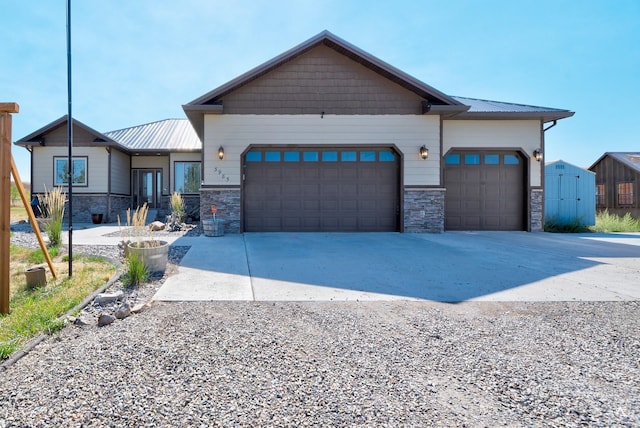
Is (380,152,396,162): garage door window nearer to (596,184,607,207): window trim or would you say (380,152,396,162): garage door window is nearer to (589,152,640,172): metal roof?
(589,152,640,172): metal roof

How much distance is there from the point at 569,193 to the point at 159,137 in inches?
696

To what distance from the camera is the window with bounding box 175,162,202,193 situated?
14.8 metres

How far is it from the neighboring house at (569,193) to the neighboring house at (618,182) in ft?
33.3

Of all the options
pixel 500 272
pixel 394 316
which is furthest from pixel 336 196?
pixel 394 316

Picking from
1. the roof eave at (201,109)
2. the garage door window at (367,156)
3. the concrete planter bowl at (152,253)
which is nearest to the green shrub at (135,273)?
the concrete planter bowl at (152,253)

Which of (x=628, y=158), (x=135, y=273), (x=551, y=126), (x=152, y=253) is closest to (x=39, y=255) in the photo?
(x=152, y=253)

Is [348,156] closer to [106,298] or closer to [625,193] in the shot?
[106,298]

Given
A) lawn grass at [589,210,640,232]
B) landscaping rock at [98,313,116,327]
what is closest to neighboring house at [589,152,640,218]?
lawn grass at [589,210,640,232]

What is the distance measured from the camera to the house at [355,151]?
9.29 meters

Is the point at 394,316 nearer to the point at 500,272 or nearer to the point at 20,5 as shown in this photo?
the point at 500,272

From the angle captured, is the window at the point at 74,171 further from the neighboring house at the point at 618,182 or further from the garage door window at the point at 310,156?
the neighboring house at the point at 618,182

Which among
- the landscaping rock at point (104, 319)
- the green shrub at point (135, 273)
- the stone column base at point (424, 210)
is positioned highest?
the stone column base at point (424, 210)

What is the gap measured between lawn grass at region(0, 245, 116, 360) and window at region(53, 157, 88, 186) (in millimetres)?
9135

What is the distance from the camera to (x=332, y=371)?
2.07 m
